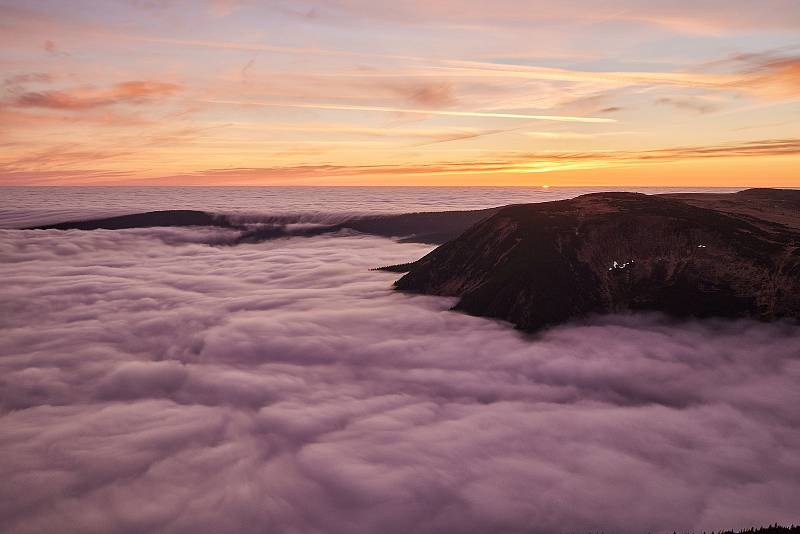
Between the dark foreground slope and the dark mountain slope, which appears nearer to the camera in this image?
the dark foreground slope

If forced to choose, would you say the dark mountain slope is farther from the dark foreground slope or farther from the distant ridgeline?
the dark foreground slope

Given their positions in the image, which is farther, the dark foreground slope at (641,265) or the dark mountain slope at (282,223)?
the dark mountain slope at (282,223)

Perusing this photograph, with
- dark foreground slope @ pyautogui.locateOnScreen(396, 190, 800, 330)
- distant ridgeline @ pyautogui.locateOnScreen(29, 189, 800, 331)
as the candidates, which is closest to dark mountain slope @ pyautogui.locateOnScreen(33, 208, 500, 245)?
distant ridgeline @ pyautogui.locateOnScreen(29, 189, 800, 331)

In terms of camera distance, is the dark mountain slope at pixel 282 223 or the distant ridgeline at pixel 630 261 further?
the dark mountain slope at pixel 282 223

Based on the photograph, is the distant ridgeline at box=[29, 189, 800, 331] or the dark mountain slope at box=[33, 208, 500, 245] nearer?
the distant ridgeline at box=[29, 189, 800, 331]

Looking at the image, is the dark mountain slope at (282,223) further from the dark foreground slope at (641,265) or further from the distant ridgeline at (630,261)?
the dark foreground slope at (641,265)

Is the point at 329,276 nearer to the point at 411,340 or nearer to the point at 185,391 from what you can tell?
the point at 411,340

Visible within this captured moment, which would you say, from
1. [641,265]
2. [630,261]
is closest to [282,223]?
[630,261]

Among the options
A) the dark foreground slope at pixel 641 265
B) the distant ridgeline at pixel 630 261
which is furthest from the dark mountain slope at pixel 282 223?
the dark foreground slope at pixel 641 265

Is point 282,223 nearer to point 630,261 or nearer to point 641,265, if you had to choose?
point 630,261
